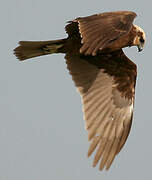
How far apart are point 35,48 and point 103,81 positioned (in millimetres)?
1313

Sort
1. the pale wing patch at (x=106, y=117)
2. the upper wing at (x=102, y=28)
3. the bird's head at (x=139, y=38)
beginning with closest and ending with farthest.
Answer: the upper wing at (x=102, y=28), the pale wing patch at (x=106, y=117), the bird's head at (x=139, y=38)

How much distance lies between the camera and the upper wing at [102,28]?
24.3 ft

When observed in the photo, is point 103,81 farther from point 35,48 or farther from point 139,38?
point 35,48

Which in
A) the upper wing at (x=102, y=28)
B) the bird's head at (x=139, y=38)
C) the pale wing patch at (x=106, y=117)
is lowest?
the pale wing patch at (x=106, y=117)

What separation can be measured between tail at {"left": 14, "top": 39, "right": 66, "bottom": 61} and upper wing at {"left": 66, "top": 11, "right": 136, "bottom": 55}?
1489 millimetres

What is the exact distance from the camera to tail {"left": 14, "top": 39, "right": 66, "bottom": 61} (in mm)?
9516

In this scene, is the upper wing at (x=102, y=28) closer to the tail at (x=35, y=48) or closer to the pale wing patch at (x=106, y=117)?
the tail at (x=35, y=48)

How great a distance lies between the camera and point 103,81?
10.2m

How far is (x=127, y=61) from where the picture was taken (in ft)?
32.5

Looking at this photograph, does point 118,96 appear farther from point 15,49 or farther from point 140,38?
point 15,49

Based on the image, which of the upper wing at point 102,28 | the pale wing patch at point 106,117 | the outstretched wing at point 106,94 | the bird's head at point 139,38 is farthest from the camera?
the bird's head at point 139,38

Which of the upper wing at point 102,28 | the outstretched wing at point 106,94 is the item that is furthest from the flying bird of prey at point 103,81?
the upper wing at point 102,28

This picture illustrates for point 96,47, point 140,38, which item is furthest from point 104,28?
point 140,38

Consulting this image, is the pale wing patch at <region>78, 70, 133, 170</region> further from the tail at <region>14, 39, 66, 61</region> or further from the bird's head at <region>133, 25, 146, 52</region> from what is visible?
the tail at <region>14, 39, 66, 61</region>
